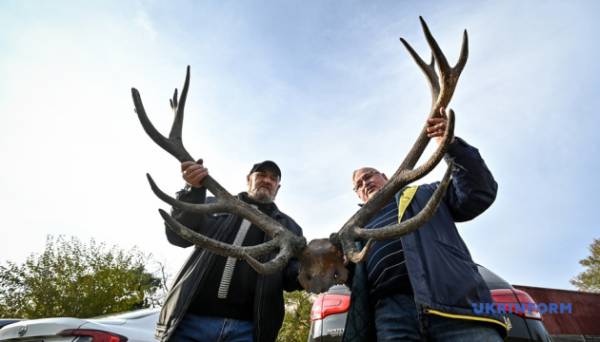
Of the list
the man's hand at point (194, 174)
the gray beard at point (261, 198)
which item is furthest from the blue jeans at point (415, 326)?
the man's hand at point (194, 174)

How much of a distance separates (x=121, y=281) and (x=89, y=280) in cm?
168

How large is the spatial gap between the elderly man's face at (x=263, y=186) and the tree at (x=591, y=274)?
3771cm

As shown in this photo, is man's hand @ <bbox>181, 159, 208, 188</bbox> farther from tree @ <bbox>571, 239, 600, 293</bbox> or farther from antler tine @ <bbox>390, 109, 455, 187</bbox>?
tree @ <bbox>571, 239, 600, 293</bbox>

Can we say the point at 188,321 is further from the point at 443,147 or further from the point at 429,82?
the point at 429,82

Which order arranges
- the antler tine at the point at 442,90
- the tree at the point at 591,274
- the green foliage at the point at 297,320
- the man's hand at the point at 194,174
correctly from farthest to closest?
the tree at the point at 591,274 → the green foliage at the point at 297,320 → the man's hand at the point at 194,174 → the antler tine at the point at 442,90

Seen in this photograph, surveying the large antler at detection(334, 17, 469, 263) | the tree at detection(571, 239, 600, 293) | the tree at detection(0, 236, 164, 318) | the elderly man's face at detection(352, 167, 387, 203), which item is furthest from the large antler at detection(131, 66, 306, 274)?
the tree at detection(571, 239, 600, 293)

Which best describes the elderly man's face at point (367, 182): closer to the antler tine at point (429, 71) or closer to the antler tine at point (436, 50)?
the antler tine at point (429, 71)

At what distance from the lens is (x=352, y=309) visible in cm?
238

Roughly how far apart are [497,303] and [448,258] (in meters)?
0.94

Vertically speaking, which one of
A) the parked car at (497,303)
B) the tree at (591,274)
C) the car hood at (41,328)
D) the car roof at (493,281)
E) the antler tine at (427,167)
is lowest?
the car hood at (41,328)

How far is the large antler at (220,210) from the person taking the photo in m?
1.86

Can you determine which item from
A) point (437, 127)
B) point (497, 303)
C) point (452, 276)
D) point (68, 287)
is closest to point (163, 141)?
point (437, 127)

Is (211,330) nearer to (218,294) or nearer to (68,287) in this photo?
(218,294)

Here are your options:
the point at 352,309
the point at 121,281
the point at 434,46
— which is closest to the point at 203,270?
the point at 352,309
